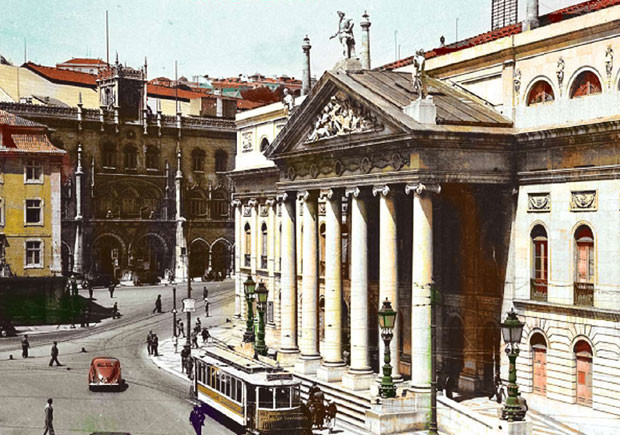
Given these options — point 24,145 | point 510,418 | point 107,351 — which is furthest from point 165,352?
point 510,418

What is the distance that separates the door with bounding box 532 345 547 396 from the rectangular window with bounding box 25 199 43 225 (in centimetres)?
4155

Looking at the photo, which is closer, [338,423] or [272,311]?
[338,423]

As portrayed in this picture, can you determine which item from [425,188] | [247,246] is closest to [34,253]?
[247,246]

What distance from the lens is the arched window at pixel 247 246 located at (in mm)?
61331

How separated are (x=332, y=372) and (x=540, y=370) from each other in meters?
9.29

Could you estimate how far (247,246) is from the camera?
62.0 m

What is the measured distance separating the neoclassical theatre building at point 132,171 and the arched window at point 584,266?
58454 millimetres

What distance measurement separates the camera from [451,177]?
35812 mm

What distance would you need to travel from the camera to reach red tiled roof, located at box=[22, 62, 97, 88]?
95938 millimetres

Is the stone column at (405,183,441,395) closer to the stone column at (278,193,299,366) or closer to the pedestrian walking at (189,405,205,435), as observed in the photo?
the pedestrian walking at (189,405,205,435)

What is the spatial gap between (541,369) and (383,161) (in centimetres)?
998

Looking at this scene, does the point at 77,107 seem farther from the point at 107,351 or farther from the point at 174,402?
the point at 174,402

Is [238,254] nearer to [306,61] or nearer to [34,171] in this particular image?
[34,171]

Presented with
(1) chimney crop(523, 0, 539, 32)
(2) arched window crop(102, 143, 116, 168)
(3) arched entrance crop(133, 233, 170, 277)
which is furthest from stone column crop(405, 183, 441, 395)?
(3) arched entrance crop(133, 233, 170, 277)
